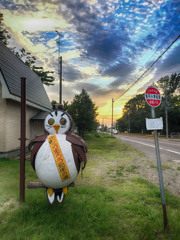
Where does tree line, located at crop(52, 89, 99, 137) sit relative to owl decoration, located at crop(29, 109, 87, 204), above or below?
above

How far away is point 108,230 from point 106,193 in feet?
4.32

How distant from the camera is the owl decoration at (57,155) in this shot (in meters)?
2.48

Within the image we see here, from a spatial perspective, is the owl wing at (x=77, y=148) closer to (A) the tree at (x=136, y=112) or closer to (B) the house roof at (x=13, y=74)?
(B) the house roof at (x=13, y=74)

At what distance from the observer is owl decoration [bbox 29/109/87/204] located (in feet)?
8.13

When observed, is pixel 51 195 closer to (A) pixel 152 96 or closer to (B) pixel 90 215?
(B) pixel 90 215

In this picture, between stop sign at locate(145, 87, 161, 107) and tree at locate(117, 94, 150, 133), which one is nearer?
stop sign at locate(145, 87, 161, 107)

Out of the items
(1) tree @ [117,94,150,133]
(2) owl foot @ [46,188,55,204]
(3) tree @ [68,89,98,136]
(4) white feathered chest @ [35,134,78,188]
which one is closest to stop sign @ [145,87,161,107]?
(4) white feathered chest @ [35,134,78,188]

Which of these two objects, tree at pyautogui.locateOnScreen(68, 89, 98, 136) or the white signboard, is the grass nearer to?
the white signboard

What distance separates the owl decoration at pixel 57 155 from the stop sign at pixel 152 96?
5.30 feet

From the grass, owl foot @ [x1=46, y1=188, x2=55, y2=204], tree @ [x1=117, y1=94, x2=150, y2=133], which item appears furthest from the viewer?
tree @ [x1=117, y1=94, x2=150, y2=133]

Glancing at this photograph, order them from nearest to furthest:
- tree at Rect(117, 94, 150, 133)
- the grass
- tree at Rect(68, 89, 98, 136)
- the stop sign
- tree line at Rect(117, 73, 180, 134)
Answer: the grass → the stop sign → tree at Rect(68, 89, 98, 136) → tree line at Rect(117, 73, 180, 134) → tree at Rect(117, 94, 150, 133)

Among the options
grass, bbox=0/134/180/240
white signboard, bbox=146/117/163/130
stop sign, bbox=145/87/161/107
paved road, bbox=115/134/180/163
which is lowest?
paved road, bbox=115/134/180/163

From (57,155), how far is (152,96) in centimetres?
221

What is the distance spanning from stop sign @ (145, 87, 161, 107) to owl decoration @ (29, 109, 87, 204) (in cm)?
162
